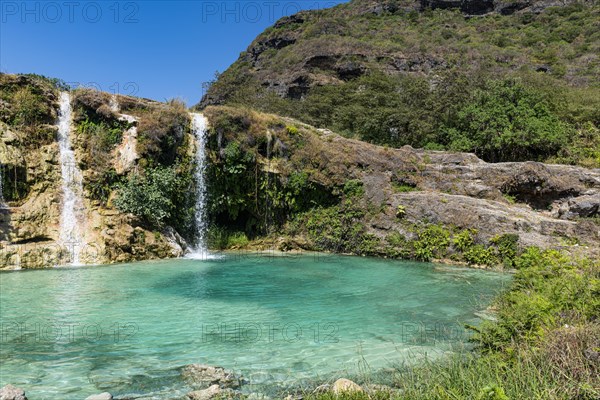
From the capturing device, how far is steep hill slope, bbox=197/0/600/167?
29250 millimetres

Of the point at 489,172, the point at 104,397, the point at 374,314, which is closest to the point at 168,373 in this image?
the point at 104,397

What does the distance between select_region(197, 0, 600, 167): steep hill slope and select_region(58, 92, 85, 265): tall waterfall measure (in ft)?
72.2

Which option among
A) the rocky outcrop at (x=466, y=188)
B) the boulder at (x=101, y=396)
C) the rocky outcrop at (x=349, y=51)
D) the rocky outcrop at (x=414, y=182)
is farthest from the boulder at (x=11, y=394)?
the rocky outcrop at (x=349, y=51)

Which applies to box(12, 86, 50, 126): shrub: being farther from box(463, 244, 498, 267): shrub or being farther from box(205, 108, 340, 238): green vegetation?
box(463, 244, 498, 267): shrub

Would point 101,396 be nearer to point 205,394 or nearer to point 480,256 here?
point 205,394

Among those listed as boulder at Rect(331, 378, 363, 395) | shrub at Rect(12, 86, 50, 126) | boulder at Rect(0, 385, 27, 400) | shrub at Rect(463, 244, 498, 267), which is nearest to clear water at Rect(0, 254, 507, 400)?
boulder at Rect(0, 385, 27, 400)

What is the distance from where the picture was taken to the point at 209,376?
18.6 feet

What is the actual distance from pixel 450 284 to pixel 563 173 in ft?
43.7

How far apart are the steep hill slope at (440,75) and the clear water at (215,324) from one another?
19542 millimetres

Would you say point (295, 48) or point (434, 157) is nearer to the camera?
point (434, 157)

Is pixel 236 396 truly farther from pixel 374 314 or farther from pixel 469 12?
pixel 469 12

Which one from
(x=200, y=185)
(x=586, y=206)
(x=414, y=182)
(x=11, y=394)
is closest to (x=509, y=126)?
(x=414, y=182)

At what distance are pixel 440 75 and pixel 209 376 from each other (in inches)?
1629

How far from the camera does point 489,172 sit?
70.1 ft
